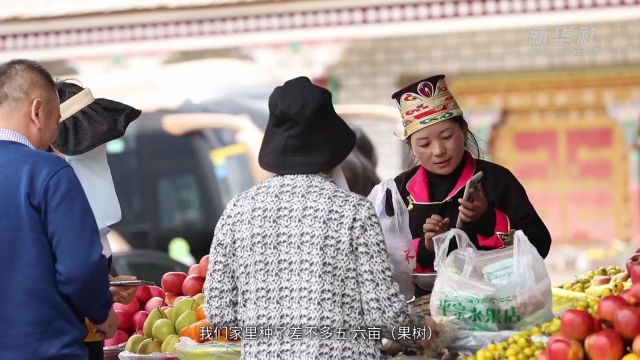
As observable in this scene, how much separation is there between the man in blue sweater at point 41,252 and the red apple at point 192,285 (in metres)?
1.33

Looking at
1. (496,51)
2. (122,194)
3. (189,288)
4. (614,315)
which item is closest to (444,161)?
(614,315)

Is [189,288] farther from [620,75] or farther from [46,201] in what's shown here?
[620,75]

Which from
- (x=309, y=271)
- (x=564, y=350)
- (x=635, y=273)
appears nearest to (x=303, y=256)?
(x=309, y=271)

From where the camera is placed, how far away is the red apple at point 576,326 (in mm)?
2996

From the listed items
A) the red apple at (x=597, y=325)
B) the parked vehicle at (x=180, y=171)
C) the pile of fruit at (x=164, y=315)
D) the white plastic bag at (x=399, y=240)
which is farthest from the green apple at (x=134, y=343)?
the parked vehicle at (x=180, y=171)

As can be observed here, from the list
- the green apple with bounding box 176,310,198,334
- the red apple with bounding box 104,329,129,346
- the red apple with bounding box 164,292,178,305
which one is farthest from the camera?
the red apple with bounding box 164,292,178,305

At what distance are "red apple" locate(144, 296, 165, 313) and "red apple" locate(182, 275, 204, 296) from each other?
10 cm

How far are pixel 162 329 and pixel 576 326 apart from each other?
4.71 ft

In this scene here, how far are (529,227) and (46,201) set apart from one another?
1.55 metres


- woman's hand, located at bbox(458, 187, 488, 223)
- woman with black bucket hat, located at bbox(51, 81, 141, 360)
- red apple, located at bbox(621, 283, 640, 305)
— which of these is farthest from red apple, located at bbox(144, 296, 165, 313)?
red apple, located at bbox(621, 283, 640, 305)

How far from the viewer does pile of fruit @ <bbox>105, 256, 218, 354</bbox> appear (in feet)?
12.2

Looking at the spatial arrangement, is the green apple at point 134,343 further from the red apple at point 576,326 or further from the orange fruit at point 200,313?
the red apple at point 576,326

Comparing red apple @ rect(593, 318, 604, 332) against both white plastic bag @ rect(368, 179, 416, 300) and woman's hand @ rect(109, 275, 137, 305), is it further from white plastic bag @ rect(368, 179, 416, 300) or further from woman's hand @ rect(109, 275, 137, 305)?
woman's hand @ rect(109, 275, 137, 305)

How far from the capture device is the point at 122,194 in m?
10.9
